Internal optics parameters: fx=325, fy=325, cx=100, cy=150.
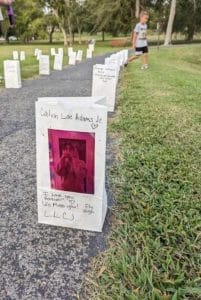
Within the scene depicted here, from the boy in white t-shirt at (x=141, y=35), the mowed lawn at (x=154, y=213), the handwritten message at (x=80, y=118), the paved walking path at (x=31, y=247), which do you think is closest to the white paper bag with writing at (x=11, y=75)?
the boy in white t-shirt at (x=141, y=35)

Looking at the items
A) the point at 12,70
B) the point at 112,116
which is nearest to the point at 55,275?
the point at 112,116

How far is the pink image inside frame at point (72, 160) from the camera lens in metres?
2.02

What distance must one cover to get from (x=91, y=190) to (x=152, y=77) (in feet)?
25.7

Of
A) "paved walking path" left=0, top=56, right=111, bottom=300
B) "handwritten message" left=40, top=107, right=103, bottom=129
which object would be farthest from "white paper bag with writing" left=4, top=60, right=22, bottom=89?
"handwritten message" left=40, top=107, right=103, bottom=129

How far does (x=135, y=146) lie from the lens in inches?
147

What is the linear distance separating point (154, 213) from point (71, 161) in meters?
0.74

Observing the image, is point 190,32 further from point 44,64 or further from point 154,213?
point 154,213

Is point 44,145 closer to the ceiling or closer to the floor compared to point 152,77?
closer to the ceiling

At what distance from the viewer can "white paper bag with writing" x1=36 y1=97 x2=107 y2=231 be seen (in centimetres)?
199

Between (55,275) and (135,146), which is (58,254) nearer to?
(55,275)

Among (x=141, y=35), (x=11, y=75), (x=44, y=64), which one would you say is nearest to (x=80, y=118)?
(x=11, y=75)

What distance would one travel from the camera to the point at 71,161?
207 cm

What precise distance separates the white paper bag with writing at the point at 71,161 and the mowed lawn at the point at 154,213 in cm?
29

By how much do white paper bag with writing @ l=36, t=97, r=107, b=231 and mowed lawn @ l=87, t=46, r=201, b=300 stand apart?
29cm
